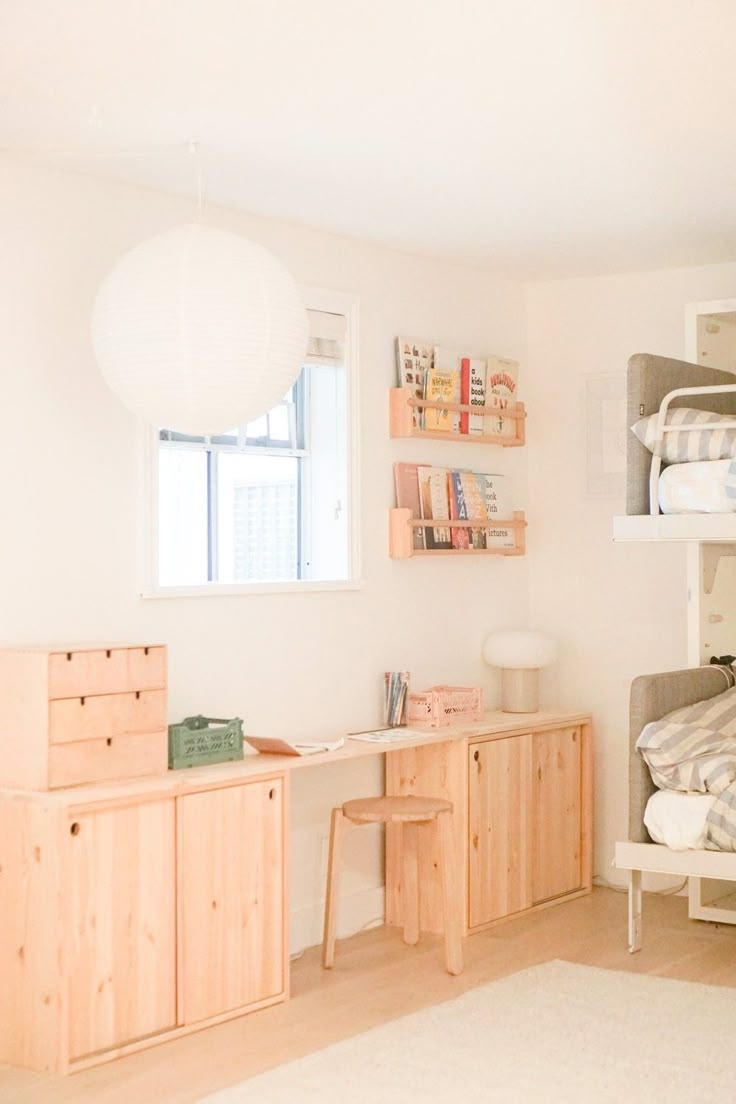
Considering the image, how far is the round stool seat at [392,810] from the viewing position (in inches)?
168

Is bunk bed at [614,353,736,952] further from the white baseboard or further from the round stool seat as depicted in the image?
the white baseboard

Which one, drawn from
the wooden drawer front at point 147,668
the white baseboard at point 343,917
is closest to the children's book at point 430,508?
the white baseboard at point 343,917

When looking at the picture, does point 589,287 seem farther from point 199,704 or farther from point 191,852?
point 191,852

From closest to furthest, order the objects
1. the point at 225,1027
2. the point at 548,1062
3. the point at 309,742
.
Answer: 1. the point at 548,1062
2. the point at 225,1027
3. the point at 309,742

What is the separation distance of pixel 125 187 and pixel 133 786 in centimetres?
179

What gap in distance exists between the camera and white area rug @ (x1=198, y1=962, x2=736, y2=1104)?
3.29 meters

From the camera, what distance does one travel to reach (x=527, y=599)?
19.0 feet

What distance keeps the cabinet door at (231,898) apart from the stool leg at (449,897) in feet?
1.82

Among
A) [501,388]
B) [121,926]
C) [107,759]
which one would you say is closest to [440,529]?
[501,388]

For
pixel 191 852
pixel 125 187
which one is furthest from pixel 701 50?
pixel 191 852

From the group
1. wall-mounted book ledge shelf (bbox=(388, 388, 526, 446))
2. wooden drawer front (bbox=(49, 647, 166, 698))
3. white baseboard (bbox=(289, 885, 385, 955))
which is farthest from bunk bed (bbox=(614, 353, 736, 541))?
white baseboard (bbox=(289, 885, 385, 955))

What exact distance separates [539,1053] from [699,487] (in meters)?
1.66

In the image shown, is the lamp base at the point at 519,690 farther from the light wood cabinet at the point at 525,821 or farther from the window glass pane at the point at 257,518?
the window glass pane at the point at 257,518

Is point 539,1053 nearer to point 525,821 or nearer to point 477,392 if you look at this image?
point 525,821
